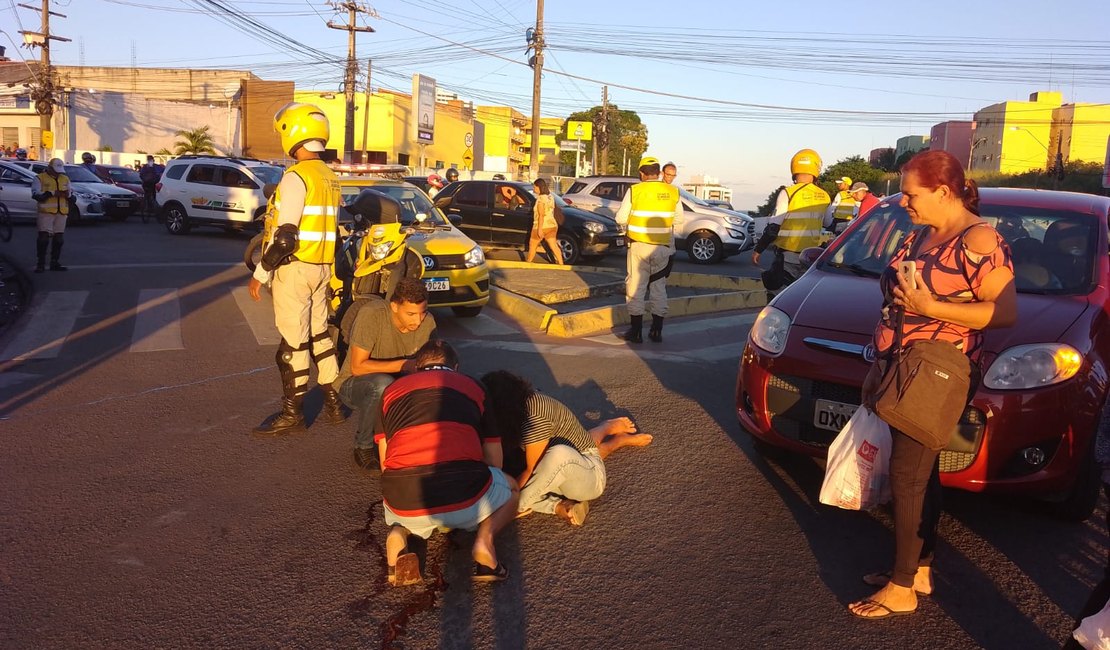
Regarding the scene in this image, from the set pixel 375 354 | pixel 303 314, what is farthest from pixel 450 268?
pixel 375 354

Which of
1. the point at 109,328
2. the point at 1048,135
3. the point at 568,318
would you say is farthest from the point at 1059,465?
the point at 1048,135

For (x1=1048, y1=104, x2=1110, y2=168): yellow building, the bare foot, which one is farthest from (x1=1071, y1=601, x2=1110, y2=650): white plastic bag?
(x1=1048, y1=104, x2=1110, y2=168): yellow building

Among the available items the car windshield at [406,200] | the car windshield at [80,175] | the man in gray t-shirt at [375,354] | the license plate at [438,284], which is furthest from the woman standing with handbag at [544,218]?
the car windshield at [80,175]

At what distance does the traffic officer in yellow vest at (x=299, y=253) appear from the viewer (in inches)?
219

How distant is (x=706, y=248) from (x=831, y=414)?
14.8 metres

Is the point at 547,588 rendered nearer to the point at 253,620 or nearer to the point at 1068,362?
the point at 253,620

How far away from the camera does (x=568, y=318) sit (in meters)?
9.59

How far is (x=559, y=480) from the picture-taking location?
4.35 metres

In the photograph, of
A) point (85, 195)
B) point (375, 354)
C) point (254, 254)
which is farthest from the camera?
point (85, 195)

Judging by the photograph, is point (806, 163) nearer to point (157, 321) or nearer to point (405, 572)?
point (405, 572)

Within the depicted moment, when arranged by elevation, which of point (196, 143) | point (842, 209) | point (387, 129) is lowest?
point (842, 209)

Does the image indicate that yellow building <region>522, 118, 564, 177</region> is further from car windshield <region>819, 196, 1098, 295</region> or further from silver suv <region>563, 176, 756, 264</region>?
car windshield <region>819, 196, 1098, 295</region>

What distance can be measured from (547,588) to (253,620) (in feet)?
3.91

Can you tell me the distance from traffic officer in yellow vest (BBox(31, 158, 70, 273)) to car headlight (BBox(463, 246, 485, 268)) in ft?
23.2
